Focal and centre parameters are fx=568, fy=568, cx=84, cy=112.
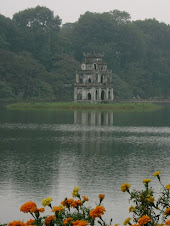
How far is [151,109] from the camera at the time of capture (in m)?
116

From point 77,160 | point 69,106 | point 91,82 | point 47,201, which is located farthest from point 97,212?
point 91,82

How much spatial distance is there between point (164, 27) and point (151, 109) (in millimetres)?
69599

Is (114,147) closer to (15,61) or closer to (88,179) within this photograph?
(88,179)

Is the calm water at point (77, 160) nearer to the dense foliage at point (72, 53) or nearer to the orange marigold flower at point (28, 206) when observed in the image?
the orange marigold flower at point (28, 206)

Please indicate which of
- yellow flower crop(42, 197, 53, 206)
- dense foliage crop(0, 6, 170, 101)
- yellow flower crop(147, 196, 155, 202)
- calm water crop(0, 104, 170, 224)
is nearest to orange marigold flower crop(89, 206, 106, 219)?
yellow flower crop(42, 197, 53, 206)

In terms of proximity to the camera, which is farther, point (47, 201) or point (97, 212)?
point (47, 201)

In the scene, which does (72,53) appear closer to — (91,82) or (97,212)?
(91,82)

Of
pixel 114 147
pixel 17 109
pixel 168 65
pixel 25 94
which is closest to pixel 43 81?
pixel 25 94

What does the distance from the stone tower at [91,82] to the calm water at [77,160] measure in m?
42.0

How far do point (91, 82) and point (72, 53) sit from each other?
38.5 m

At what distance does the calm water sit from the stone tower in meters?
42.0

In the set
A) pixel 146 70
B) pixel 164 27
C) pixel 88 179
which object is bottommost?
pixel 88 179

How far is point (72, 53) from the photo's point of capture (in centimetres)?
15450

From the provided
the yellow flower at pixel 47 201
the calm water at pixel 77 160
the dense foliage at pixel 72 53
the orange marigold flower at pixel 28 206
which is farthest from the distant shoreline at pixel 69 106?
the orange marigold flower at pixel 28 206
